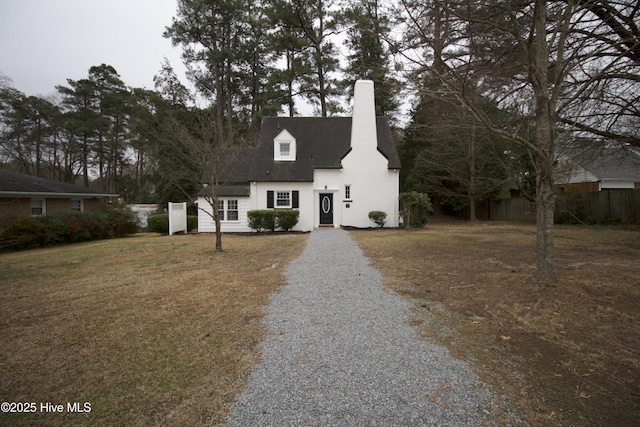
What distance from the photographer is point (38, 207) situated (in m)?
19.3

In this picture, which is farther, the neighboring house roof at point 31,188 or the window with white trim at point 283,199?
the window with white trim at point 283,199

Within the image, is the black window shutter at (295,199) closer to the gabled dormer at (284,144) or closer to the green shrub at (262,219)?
the green shrub at (262,219)

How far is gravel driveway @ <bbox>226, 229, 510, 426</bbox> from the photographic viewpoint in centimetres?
246

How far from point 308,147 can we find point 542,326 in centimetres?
1681

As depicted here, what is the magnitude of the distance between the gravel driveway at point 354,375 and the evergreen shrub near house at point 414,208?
12.7m

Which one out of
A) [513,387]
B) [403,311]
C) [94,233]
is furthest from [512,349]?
[94,233]

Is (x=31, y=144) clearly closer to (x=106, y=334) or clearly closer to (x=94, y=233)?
(x=94, y=233)

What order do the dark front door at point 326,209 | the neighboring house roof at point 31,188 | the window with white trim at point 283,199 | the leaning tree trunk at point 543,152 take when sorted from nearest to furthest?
the leaning tree trunk at point 543,152 → the neighboring house roof at point 31,188 → the window with white trim at point 283,199 → the dark front door at point 326,209

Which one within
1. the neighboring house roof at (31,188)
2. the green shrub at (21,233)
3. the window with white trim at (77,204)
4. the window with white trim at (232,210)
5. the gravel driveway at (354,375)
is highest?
the neighboring house roof at (31,188)

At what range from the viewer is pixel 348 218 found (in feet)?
60.6

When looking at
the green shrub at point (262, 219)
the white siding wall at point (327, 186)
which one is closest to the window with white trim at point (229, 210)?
the green shrub at point (262, 219)

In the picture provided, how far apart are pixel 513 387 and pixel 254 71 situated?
3155 cm

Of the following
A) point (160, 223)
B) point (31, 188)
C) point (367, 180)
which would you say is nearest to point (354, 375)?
point (367, 180)

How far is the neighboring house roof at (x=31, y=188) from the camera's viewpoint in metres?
17.4
